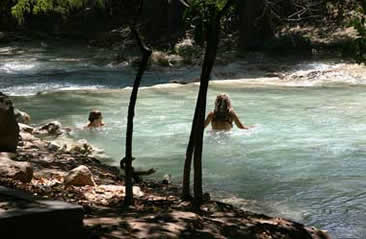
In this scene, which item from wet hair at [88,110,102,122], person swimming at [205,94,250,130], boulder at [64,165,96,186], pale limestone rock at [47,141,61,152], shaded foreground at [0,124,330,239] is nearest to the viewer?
shaded foreground at [0,124,330,239]

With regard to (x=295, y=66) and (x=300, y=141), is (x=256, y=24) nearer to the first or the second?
(x=295, y=66)


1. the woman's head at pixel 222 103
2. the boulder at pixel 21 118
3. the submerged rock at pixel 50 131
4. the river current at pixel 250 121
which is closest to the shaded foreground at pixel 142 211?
the river current at pixel 250 121

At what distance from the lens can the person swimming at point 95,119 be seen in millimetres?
14951

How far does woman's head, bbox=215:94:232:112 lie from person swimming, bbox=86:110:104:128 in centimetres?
262

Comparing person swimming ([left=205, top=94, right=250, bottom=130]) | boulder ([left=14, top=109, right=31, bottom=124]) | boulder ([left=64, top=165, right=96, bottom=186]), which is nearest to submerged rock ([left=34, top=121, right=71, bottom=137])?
boulder ([left=14, top=109, right=31, bottom=124])

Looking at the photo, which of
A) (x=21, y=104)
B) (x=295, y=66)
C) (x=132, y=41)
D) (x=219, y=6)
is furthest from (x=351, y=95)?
(x=132, y=41)

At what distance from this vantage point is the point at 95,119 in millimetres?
15086

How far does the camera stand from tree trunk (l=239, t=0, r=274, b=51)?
93.6 ft

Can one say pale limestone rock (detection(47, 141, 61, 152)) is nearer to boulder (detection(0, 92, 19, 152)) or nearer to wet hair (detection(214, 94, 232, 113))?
boulder (detection(0, 92, 19, 152))

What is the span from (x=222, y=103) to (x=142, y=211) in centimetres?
728

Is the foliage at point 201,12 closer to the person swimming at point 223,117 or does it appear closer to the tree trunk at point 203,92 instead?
the tree trunk at point 203,92

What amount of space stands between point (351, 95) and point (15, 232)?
52.6 ft

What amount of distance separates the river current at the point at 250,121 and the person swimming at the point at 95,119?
0.20 metres

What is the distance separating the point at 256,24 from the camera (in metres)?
28.6
